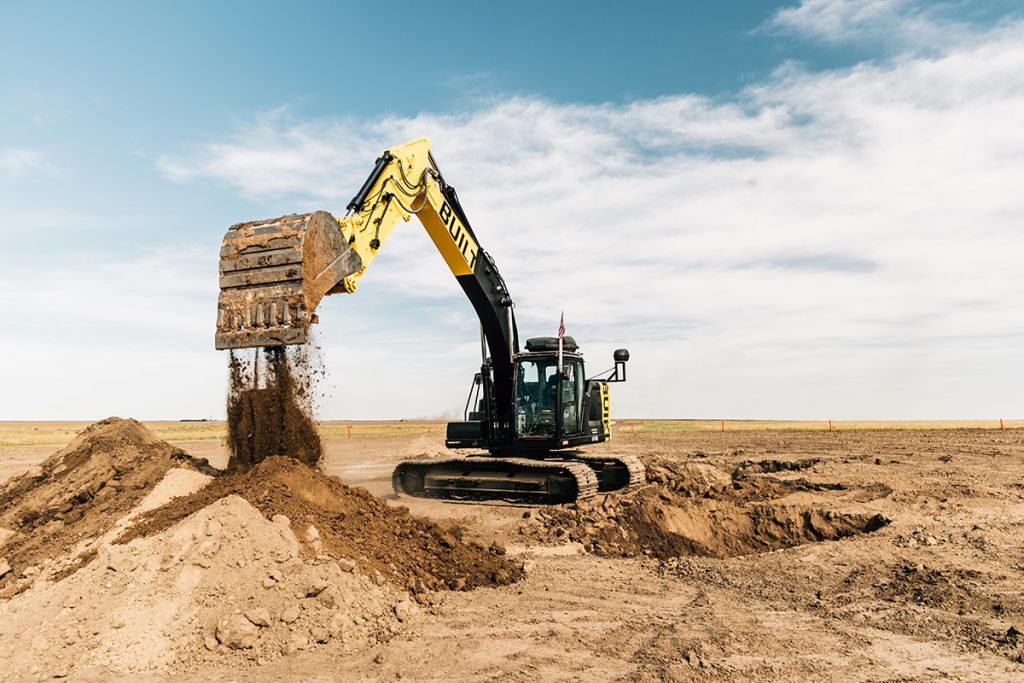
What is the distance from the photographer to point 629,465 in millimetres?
14781

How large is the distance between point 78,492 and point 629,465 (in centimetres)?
955

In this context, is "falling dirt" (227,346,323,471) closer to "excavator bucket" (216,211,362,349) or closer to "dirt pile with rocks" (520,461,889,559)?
"excavator bucket" (216,211,362,349)

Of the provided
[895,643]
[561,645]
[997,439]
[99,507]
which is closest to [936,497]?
[895,643]

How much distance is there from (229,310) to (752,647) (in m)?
6.68

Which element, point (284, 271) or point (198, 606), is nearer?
point (198, 606)

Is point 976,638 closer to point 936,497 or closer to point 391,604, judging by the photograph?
point 391,604

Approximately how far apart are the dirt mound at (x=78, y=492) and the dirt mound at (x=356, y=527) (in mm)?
944

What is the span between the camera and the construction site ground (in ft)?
19.5

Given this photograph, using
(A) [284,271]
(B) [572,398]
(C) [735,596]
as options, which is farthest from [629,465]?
(A) [284,271]

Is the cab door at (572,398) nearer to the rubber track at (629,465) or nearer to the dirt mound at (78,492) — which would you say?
the rubber track at (629,465)

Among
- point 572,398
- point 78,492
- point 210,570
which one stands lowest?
point 210,570

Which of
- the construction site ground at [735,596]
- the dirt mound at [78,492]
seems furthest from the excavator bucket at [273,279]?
the construction site ground at [735,596]

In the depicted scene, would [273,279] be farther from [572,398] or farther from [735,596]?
[572,398]

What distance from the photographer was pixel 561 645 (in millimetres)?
6395
